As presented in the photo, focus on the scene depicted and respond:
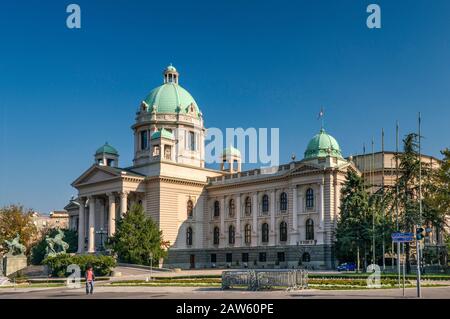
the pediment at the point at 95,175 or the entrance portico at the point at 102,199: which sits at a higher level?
the pediment at the point at 95,175

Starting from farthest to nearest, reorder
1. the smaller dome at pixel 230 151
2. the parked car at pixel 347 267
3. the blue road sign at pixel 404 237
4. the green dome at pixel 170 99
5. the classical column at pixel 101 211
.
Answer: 1. the smaller dome at pixel 230 151
2. the green dome at pixel 170 99
3. the classical column at pixel 101 211
4. the parked car at pixel 347 267
5. the blue road sign at pixel 404 237

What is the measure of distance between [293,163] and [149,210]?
2212cm

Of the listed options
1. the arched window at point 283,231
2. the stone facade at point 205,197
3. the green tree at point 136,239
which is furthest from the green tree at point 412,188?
the green tree at point 136,239

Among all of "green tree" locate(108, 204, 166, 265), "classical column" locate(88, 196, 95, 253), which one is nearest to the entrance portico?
"classical column" locate(88, 196, 95, 253)

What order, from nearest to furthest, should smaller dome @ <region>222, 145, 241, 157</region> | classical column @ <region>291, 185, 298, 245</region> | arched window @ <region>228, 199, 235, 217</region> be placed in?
classical column @ <region>291, 185, 298, 245</region> → arched window @ <region>228, 199, 235, 217</region> → smaller dome @ <region>222, 145, 241, 157</region>

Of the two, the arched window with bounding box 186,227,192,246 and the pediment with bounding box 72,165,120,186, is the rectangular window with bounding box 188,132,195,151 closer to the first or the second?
the arched window with bounding box 186,227,192,246

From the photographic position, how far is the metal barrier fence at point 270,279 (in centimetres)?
3731

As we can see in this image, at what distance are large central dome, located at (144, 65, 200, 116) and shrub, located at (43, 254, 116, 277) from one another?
39753 mm

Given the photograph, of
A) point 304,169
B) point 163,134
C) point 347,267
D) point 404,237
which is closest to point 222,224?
point 163,134

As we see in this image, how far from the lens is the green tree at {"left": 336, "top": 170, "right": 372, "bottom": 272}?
65875 mm

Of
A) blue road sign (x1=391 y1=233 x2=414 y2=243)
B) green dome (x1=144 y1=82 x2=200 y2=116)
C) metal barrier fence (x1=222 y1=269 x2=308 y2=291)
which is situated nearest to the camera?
blue road sign (x1=391 y1=233 x2=414 y2=243)

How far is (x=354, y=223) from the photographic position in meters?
66.6

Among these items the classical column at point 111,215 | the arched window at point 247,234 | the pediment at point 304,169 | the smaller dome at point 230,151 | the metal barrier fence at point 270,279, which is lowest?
the metal barrier fence at point 270,279

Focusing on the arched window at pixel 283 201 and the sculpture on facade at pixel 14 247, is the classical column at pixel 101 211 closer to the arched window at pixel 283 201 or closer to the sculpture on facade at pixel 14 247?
the sculpture on facade at pixel 14 247
